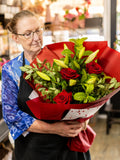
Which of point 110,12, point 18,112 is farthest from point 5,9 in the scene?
point 18,112

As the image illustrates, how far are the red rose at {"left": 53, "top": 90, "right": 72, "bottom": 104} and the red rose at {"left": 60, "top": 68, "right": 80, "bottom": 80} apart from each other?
0.21 ft

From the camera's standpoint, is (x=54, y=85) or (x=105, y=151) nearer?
(x=54, y=85)

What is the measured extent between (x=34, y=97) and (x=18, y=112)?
0.60 ft

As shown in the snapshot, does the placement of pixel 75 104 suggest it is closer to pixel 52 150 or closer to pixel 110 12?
pixel 52 150

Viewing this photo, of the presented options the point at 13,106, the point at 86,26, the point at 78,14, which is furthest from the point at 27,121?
the point at 86,26

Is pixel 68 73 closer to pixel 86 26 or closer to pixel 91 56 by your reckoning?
pixel 91 56

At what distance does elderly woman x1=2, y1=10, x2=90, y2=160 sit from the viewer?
47.6 inches

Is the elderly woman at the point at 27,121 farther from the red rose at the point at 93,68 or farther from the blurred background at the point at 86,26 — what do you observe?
the blurred background at the point at 86,26

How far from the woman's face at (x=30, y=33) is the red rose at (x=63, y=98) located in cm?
39

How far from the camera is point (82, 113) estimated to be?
1.06 m

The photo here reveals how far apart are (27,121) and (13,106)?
0.10 m

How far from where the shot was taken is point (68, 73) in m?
1.02

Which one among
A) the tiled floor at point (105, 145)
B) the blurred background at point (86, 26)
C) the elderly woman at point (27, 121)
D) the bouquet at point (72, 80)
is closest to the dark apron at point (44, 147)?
the elderly woman at point (27, 121)

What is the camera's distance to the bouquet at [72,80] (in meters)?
Result: 1.01
